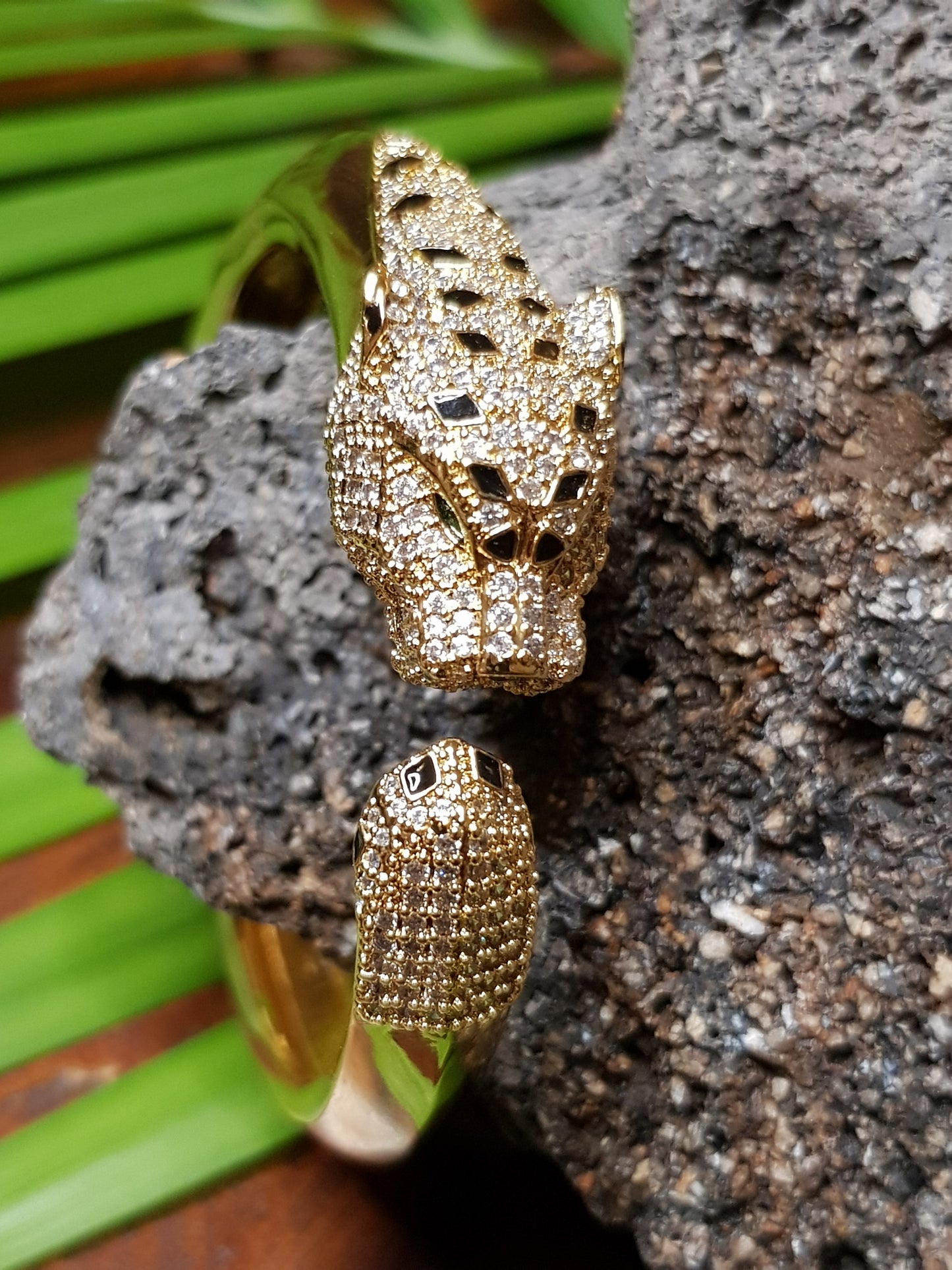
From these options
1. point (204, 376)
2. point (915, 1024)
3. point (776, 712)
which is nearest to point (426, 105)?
point (204, 376)

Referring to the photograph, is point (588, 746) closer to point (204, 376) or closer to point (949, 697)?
point (949, 697)

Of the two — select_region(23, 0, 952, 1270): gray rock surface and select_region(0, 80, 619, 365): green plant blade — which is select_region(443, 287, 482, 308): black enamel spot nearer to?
select_region(23, 0, 952, 1270): gray rock surface

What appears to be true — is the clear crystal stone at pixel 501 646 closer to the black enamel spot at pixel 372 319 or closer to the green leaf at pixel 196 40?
the black enamel spot at pixel 372 319

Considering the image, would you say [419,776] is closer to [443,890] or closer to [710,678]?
[443,890]

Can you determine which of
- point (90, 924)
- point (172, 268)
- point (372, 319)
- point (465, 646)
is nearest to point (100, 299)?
point (172, 268)

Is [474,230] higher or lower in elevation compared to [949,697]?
higher

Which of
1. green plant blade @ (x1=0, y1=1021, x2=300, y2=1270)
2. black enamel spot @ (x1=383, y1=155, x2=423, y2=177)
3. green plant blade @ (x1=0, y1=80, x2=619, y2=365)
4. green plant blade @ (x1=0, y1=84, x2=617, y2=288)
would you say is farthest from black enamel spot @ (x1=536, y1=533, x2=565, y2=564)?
green plant blade @ (x1=0, y1=84, x2=617, y2=288)
